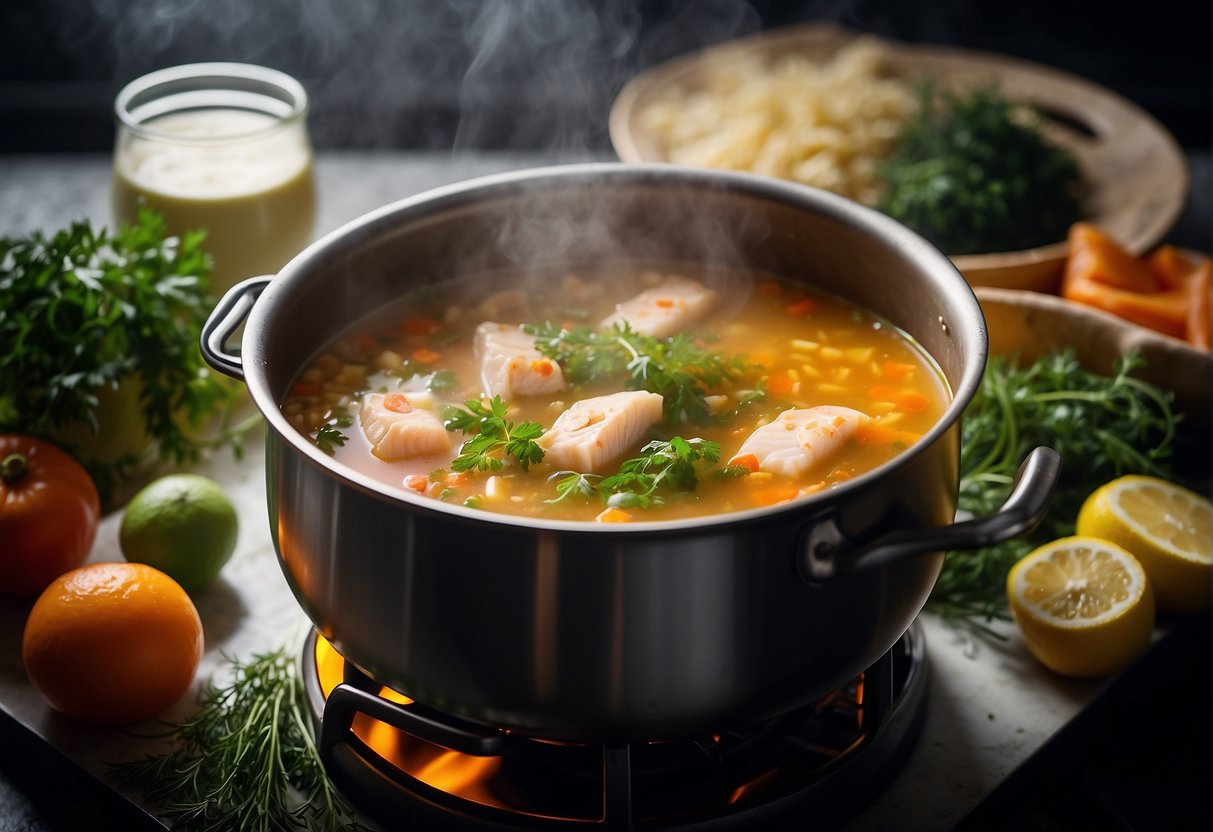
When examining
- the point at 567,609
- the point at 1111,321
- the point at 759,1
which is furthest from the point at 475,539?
the point at 759,1

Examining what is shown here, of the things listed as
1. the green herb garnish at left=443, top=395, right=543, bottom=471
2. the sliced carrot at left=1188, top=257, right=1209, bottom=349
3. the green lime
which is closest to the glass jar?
the green lime

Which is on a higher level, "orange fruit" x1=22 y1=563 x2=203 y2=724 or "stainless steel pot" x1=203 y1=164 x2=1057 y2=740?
"stainless steel pot" x1=203 y1=164 x2=1057 y2=740

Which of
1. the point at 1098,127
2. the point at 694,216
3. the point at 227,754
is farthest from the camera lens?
the point at 1098,127

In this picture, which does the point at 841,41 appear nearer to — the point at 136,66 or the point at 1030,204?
the point at 1030,204

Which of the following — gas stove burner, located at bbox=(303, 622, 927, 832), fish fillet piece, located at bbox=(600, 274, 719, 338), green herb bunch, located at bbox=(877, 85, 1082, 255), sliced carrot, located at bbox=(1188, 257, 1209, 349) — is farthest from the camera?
green herb bunch, located at bbox=(877, 85, 1082, 255)

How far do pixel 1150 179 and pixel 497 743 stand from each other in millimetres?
2919

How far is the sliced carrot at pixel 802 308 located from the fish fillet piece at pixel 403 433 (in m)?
0.83

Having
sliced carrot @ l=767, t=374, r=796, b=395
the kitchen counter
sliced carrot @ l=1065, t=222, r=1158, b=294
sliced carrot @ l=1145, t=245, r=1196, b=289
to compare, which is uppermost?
sliced carrot @ l=767, t=374, r=796, b=395

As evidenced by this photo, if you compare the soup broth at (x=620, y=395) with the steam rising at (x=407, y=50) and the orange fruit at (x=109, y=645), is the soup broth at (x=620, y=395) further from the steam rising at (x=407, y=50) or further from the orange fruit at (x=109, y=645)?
the steam rising at (x=407, y=50)

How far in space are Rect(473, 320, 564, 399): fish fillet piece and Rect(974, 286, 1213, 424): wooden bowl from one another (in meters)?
1.21

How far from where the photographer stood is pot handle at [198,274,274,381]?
188 cm

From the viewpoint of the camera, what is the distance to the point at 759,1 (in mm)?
4918

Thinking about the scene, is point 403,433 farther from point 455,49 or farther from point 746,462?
point 455,49

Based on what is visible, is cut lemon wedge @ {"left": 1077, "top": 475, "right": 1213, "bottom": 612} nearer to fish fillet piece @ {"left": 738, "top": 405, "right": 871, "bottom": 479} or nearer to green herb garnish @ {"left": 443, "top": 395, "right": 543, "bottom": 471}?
fish fillet piece @ {"left": 738, "top": 405, "right": 871, "bottom": 479}
